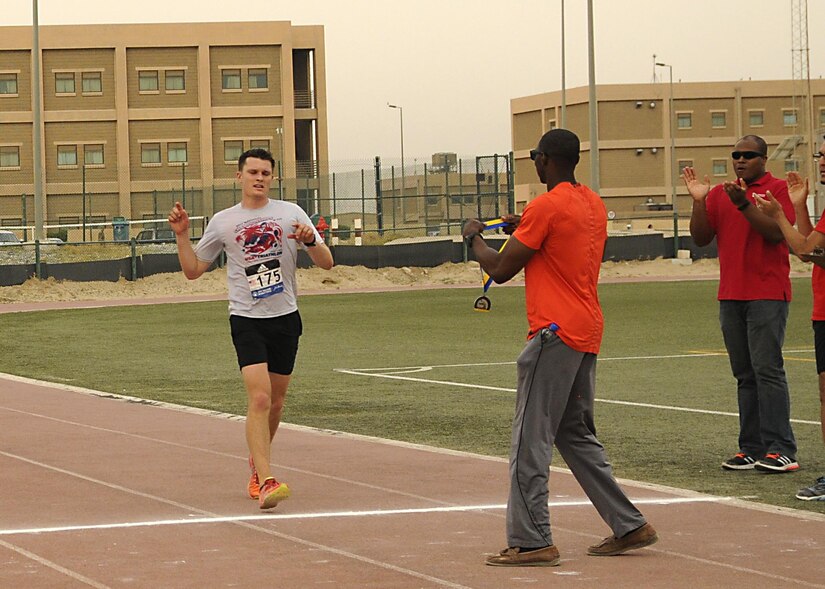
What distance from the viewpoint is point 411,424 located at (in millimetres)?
12344

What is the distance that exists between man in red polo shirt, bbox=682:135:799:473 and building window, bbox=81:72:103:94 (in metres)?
71.5

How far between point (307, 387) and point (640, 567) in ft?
29.9

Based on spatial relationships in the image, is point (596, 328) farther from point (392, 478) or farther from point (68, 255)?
point (68, 255)

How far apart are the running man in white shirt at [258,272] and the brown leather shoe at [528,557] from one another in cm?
215

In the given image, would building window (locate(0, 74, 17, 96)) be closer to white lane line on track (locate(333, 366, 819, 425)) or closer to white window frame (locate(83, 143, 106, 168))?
white window frame (locate(83, 143, 106, 168))

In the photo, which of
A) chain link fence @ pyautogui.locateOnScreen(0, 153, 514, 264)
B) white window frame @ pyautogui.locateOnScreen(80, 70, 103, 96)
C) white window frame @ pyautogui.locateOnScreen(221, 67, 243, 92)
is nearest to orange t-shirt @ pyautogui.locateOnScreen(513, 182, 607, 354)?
chain link fence @ pyautogui.locateOnScreen(0, 153, 514, 264)

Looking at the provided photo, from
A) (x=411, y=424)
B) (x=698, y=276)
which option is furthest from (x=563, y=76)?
(x=411, y=424)

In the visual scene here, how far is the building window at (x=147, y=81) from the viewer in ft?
258

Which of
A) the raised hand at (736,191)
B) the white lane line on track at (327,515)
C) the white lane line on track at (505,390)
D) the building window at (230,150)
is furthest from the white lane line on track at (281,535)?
the building window at (230,150)

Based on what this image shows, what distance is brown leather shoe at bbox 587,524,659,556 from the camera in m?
6.91

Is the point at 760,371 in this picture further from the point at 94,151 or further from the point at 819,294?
the point at 94,151

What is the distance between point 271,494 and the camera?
8.20 m

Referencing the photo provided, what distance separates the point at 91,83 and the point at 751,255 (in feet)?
236

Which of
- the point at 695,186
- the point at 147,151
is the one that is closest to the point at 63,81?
the point at 147,151
